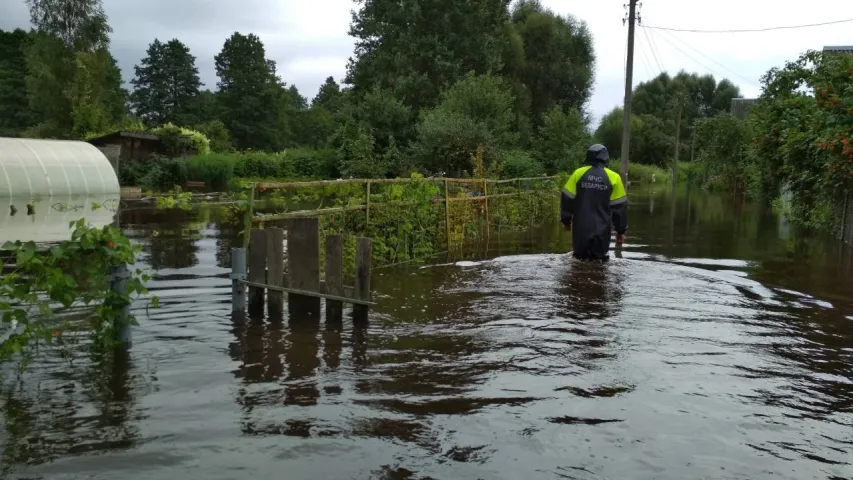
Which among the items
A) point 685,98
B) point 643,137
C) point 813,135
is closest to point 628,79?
point 813,135

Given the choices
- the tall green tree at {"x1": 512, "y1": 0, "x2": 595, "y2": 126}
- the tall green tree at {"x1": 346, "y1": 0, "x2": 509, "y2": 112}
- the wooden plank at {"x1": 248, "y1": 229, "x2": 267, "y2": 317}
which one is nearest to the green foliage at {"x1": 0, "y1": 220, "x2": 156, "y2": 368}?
the wooden plank at {"x1": 248, "y1": 229, "x2": 267, "y2": 317}

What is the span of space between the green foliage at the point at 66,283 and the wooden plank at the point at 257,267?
1.55 m

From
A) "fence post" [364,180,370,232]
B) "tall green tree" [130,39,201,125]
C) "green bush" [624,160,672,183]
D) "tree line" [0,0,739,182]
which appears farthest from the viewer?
"tall green tree" [130,39,201,125]

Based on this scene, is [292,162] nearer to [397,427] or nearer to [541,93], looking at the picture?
[541,93]

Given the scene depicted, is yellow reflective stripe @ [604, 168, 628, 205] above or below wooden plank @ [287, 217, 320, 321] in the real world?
above

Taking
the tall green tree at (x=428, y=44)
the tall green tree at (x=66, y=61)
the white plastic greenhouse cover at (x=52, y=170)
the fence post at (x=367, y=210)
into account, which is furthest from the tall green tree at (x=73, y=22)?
the fence post at (x=367, y=210)

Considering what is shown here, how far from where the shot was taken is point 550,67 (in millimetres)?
51344

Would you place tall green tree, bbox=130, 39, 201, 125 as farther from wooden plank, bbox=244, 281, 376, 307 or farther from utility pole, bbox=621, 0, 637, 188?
wooden plank, bbox=244, 281, 376, 307

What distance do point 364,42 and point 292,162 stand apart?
12042 millimetres

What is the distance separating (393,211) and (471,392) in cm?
639

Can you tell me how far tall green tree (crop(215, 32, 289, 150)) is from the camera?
243 feet

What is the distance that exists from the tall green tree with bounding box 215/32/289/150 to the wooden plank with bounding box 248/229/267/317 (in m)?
68.3

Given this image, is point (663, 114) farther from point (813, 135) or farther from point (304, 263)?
point (304, 263)

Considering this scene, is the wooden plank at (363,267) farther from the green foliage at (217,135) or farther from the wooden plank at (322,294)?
the green foliage at (217,135)
